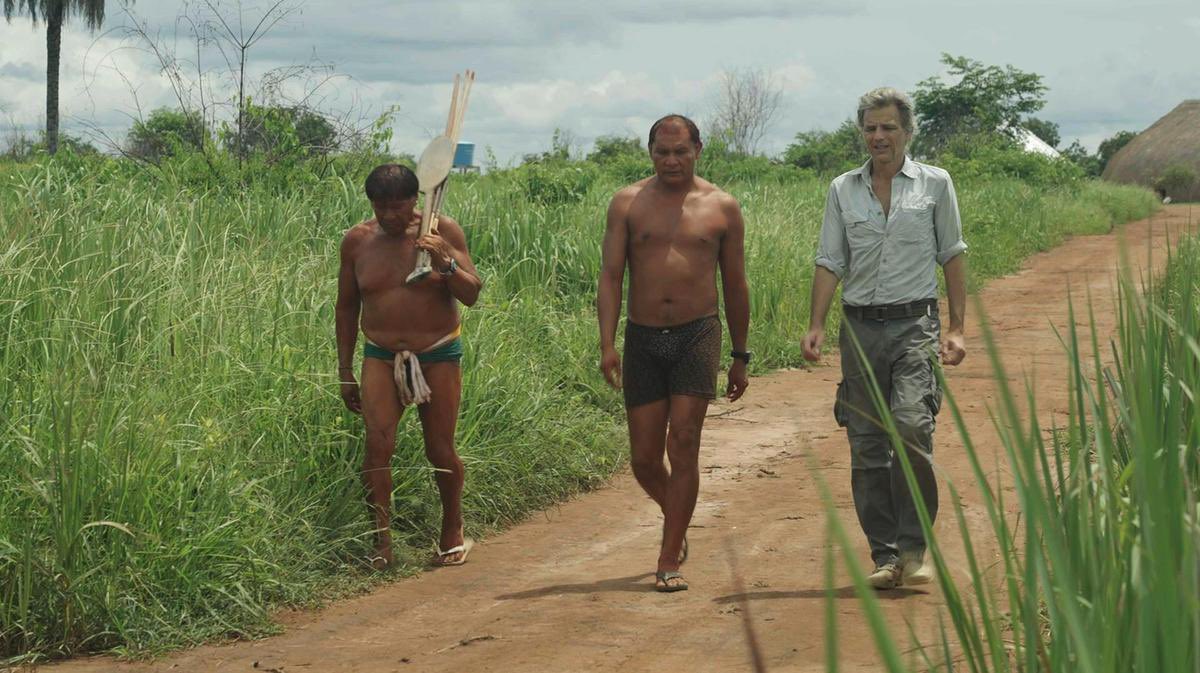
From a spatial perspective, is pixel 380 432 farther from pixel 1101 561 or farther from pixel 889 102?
pixel 1101 561

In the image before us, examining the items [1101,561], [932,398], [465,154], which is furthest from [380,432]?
[465,154]

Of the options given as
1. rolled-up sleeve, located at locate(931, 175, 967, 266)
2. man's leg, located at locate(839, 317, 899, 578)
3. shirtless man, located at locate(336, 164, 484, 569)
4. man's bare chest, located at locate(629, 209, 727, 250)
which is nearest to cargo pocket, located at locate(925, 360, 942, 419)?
man's leg, located at locate(839, 317, 899, 578)

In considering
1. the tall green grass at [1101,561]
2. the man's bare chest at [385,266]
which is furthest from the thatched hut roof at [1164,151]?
the tall green grass at [1101,561]

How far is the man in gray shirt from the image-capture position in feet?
16.9

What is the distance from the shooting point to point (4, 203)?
6.76 meters

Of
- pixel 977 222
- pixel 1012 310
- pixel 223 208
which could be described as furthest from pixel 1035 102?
pixel 223 208

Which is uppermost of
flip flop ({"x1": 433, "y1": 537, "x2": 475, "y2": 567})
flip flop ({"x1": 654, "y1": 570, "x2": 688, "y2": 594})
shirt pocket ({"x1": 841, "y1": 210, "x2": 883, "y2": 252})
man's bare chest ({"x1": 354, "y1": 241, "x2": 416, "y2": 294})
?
shirt pocket ({"x1": 841, "y1": 210, "x2": 883, "y2": 252})

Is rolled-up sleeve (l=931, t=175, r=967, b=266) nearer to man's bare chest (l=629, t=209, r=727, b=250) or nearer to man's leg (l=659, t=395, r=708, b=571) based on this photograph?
man's bare chest (l=629, t=209, r=727, b=250)

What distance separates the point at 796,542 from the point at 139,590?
8.70 ft

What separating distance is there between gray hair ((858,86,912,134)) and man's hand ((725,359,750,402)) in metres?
1.02

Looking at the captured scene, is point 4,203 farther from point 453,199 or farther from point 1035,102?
point 1035,102

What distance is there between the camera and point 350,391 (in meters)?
5.62

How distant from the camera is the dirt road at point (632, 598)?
4348mm

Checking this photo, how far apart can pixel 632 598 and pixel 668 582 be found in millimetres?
147
